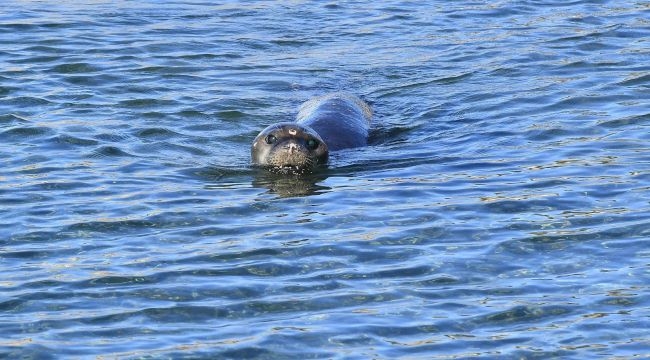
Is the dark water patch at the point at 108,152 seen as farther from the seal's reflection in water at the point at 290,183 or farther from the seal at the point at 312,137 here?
the seal's reflection in water at the point at 290,183

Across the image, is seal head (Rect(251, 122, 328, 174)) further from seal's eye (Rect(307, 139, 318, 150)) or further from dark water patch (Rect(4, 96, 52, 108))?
dark water patch (Rect(4, 96, 52, 108))

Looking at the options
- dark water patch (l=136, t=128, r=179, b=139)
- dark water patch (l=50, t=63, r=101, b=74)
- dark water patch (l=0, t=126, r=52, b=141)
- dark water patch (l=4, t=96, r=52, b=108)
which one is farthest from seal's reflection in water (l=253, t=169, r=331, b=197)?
dark water patch (l=50, t=63, r=101, b=74)

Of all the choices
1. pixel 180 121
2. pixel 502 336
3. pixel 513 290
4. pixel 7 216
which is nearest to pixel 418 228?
pixel 513 290

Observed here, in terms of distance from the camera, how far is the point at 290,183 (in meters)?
11.9

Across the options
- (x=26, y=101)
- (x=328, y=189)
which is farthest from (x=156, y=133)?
(x=328, y=189)

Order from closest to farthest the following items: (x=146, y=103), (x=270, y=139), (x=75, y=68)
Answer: (x=270, y=139)
(x=146, y=103)
(x=75, y=68)

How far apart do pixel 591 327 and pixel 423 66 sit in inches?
329

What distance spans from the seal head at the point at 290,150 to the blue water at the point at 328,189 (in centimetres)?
17

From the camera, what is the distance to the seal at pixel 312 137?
39.8ft

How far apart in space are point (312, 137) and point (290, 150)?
0.73 feet

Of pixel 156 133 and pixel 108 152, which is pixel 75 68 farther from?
pixel 108 152

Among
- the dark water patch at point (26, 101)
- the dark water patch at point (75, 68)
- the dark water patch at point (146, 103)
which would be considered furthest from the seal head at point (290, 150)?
the dark water patch at point (75, 68)

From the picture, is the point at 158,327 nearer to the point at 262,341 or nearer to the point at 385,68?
the point at 262,341

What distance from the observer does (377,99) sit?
15008 mm
